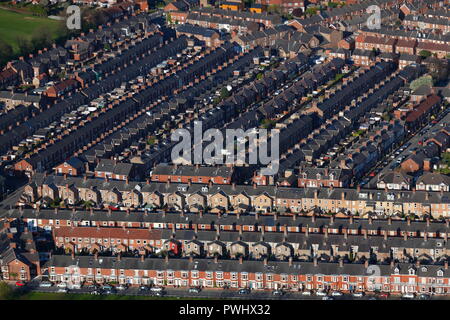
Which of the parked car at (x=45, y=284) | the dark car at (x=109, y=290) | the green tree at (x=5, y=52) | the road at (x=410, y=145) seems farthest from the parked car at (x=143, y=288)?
the green tree at (x=5, y=52)

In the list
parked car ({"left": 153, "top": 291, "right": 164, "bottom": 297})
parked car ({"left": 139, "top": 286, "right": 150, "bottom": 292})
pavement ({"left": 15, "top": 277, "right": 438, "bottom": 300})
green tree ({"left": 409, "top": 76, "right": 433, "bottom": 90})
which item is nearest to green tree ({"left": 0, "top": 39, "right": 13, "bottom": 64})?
green tree ({"left": 409, "top": 76, "right": 433, "bottom": 90})

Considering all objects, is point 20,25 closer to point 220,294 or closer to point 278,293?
point 220,294

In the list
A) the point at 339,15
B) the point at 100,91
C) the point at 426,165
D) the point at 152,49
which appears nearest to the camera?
the point at 426,165

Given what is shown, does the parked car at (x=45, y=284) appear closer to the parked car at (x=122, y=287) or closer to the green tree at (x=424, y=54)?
the parked car at (x=122, y=287)

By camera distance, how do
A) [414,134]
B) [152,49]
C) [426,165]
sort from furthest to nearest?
[152,49], [414,134], [426,165]

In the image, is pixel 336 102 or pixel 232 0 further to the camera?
pixel 232 0

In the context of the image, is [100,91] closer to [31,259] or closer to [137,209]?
[137,209]

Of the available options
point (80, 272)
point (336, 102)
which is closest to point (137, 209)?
point (80, 272)
